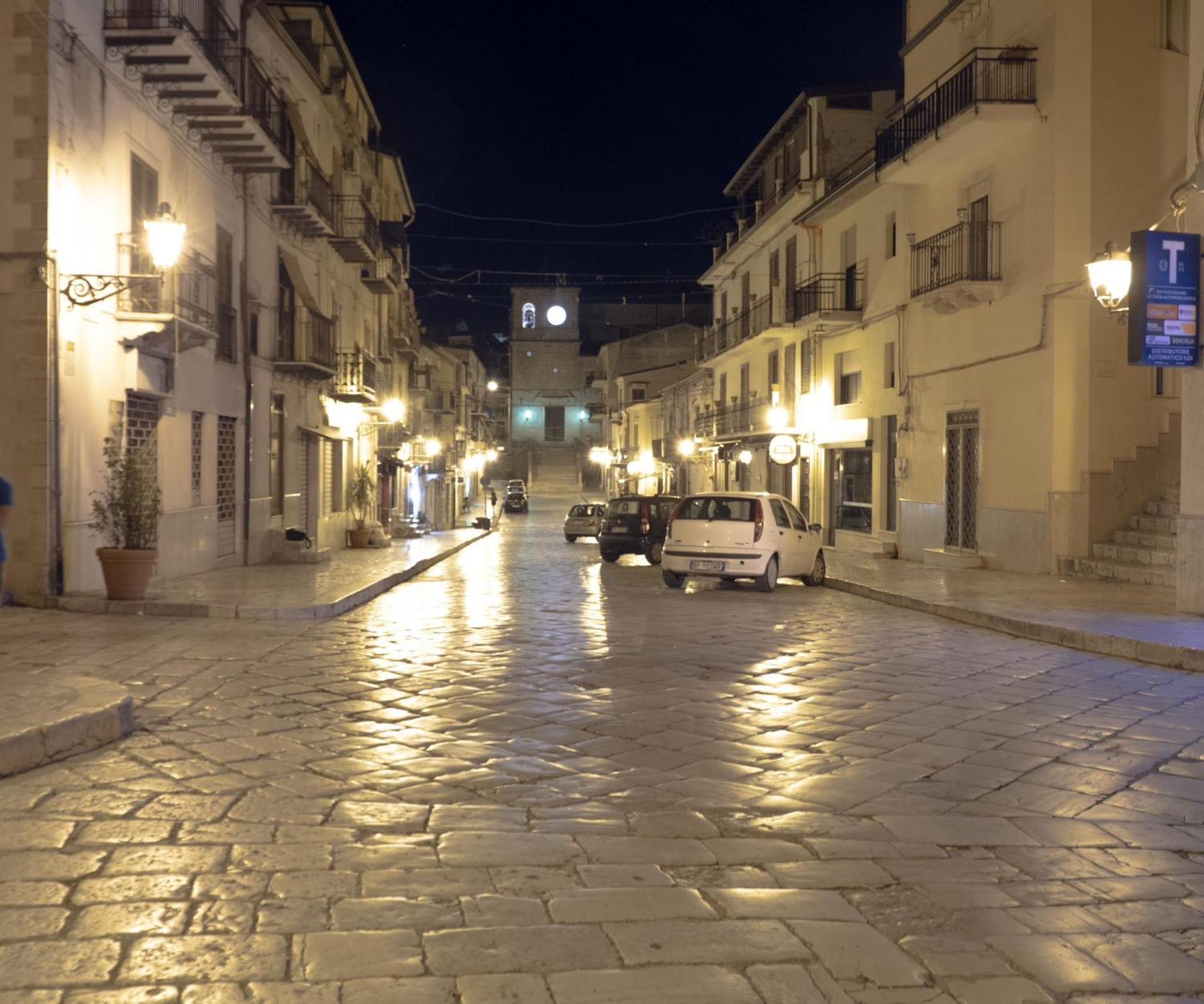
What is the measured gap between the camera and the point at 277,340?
22219 mm

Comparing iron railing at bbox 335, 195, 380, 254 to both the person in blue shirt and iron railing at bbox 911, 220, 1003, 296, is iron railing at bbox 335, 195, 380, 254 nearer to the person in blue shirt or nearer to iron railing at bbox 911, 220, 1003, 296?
iron railing at bbox 911, 220, 1003, 296

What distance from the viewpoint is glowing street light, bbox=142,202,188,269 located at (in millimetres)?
12680

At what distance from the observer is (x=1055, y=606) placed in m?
13.5

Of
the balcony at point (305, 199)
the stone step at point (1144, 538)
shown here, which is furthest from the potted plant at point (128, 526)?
the stone step at point (1144, 538)

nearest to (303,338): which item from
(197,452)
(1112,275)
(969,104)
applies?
(197,452)

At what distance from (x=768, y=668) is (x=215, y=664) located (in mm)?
4621

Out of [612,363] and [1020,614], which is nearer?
[1020,614]

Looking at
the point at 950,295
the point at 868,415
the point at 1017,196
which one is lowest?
the point at 868,415

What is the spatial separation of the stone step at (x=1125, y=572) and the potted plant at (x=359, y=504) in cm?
1640

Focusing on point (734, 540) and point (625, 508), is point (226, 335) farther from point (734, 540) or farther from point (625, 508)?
point (625, 508)

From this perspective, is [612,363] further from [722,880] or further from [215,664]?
[722,880]

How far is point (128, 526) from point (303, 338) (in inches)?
432

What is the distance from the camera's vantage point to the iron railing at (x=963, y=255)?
62.0 ft

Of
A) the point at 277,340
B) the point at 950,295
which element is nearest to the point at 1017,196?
the point at 950,295
